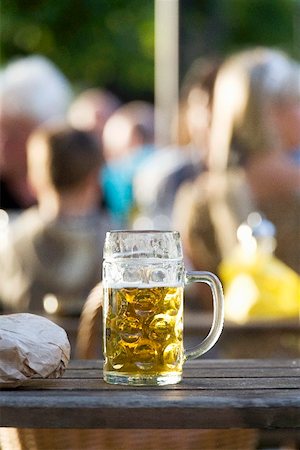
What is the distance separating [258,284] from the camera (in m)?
3.56

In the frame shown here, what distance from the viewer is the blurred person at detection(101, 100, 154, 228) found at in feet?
20.9

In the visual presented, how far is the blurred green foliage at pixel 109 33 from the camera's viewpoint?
17.3 metres

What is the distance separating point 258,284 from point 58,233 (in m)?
1.04

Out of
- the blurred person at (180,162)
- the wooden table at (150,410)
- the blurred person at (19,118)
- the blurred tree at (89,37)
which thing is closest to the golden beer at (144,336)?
the wooden table at (150,410)

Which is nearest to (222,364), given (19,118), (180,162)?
(180,162)

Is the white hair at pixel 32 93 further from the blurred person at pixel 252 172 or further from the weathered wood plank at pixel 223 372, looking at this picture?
the weathered wood plank at pixel 223 372

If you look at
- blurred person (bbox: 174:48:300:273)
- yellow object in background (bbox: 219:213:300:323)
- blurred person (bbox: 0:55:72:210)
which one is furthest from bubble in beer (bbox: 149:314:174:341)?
blurred person (bbox: 0:55:72:210)

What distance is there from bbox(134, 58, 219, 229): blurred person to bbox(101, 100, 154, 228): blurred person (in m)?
0.22

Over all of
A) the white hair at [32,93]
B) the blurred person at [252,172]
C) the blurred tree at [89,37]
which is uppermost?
the blurred tree at [89,37]

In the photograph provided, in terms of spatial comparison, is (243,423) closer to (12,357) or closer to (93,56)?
(12,357)

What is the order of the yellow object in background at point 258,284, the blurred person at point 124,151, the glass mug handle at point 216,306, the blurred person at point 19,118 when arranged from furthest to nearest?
1. the blurred person at point 124,151
2. the blurred person at point 19,118
3. the yellow object in background at point 258,284
4. the glass mug handle at point 216,306

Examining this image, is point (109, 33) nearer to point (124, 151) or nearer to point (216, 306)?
point (124, 151)

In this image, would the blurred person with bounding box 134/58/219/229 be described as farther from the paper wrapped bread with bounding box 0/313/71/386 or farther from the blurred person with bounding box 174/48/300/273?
the paper wrapped bread with bounding box 0/313/71/386

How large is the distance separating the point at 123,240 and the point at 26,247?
Result: 8.77 feet
